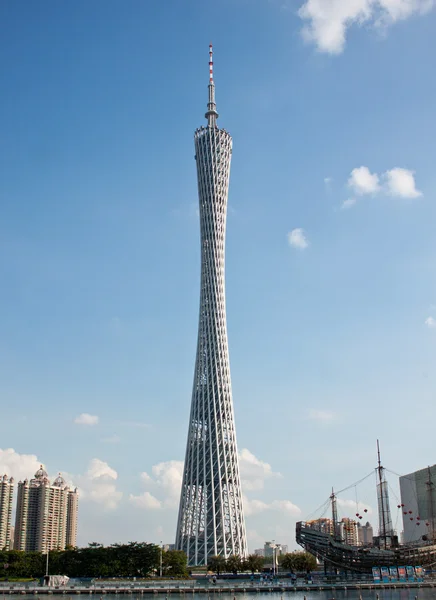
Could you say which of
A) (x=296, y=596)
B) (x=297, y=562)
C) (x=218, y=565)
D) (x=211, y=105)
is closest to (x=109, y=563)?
(x=218, y=565)

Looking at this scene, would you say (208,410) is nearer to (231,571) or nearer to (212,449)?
(212,449)

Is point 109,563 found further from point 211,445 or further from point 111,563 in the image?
point 211,445

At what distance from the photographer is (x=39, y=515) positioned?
418 feet

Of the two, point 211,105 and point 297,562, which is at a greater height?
point 211,105

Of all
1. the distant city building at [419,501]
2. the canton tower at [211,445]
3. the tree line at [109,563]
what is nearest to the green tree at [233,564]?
the canton tower at [211,445]

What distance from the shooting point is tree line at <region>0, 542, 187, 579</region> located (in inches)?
2721

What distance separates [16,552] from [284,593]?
32.2 meters

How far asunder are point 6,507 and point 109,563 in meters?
64.3

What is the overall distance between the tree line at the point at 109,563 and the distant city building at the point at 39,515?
55.7 m

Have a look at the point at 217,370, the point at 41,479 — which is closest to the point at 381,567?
the point at 217,370

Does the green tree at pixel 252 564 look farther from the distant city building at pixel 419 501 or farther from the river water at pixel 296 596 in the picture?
the distant city building at pixel 419 501

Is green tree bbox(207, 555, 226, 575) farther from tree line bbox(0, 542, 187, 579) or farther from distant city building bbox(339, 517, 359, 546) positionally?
distant city building bbox(339, 517, 359, 546)

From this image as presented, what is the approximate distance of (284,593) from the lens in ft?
191

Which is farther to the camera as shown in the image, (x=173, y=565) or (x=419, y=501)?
(x=419, y=501)
